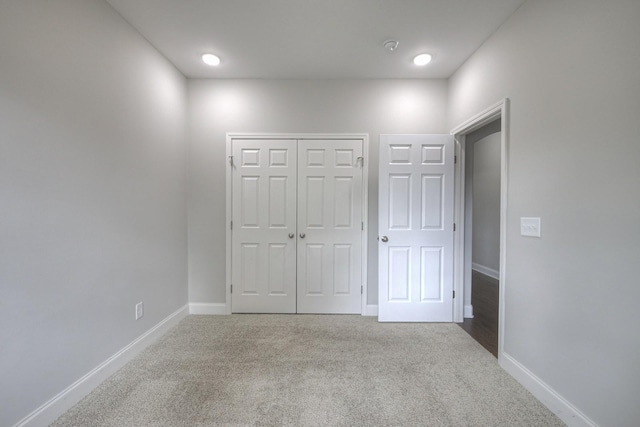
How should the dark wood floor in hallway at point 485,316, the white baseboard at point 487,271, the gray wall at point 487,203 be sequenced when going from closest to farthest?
the dark wood floor in hallway at point 485,316 < the white baseboard at point 487,271 < the gray wall at point 487,203

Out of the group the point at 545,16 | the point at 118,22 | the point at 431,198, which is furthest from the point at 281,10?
the point at 431,198

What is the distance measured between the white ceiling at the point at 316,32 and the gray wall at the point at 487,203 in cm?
260

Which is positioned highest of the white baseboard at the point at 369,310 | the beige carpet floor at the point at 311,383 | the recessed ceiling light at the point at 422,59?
the recessed ceiling light at the point at 422,59

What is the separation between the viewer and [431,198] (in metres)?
2.72

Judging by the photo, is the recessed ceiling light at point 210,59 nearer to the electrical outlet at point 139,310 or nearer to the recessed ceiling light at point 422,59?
the recessed ceiling light at point 422,59

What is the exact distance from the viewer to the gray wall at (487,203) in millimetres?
4509

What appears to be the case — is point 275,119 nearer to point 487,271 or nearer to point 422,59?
point 422,59

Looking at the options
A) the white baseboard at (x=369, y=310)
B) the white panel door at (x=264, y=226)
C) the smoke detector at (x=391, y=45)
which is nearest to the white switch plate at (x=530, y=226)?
the white baseboard at (x=369, y=310)

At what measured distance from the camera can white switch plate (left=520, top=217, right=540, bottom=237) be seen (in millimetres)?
1684

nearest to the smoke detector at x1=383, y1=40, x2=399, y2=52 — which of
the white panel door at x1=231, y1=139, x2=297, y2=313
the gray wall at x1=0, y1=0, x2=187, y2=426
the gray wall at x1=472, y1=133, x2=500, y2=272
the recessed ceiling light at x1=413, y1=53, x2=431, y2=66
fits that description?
the recessed ceiling light at x1=413, y1=53, x2=431, y2=66

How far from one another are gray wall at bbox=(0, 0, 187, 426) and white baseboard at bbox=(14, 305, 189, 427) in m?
0.05

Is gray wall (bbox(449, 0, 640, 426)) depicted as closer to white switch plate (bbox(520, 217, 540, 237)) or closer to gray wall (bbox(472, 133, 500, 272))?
white switch plate (bbox(520, 217, 540, 237))

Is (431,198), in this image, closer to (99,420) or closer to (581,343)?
(581,343)

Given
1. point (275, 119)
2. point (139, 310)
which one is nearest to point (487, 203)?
point (275, 119)
